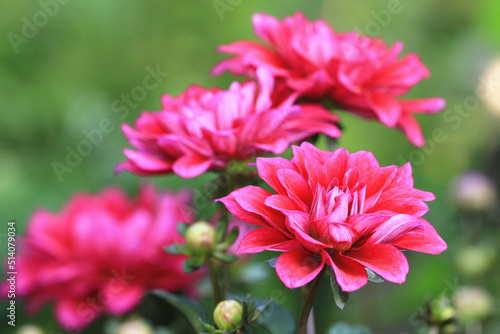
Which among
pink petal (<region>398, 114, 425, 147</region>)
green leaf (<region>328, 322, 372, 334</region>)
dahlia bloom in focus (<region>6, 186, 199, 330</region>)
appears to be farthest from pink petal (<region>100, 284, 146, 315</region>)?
pink petal (<region>398, 114, 425, 147</region>)

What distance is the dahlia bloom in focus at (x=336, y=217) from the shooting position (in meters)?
0.38

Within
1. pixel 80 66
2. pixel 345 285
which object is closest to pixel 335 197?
pixel 345 285

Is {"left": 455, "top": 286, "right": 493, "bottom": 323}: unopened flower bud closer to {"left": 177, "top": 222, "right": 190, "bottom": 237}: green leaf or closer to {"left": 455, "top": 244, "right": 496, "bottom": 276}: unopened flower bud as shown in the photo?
{"left": 455, "top": 244, "right": 496, "bottom": 276}: unopened flower bud

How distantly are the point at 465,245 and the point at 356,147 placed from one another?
686 millimetres

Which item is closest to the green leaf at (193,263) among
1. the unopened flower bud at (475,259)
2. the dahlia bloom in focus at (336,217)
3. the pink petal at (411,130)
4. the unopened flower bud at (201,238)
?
the unopened flower bud at (201,238)

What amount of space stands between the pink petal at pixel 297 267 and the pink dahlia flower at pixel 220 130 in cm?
13

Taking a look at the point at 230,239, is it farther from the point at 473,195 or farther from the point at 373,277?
the point at 473,195

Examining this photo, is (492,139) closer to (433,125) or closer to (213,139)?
(433,125)

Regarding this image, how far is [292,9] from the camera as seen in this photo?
1.61m

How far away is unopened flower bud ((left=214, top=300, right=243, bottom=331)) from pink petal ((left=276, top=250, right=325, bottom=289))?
0.21 feet

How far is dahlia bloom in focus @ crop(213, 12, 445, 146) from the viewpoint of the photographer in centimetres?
58

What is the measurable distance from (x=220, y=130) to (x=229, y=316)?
0.19m

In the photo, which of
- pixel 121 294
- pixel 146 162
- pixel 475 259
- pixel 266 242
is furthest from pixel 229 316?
pixel 475 259

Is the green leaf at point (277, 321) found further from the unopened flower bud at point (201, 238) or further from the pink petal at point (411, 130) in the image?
the pink petal at point (411, 130)
